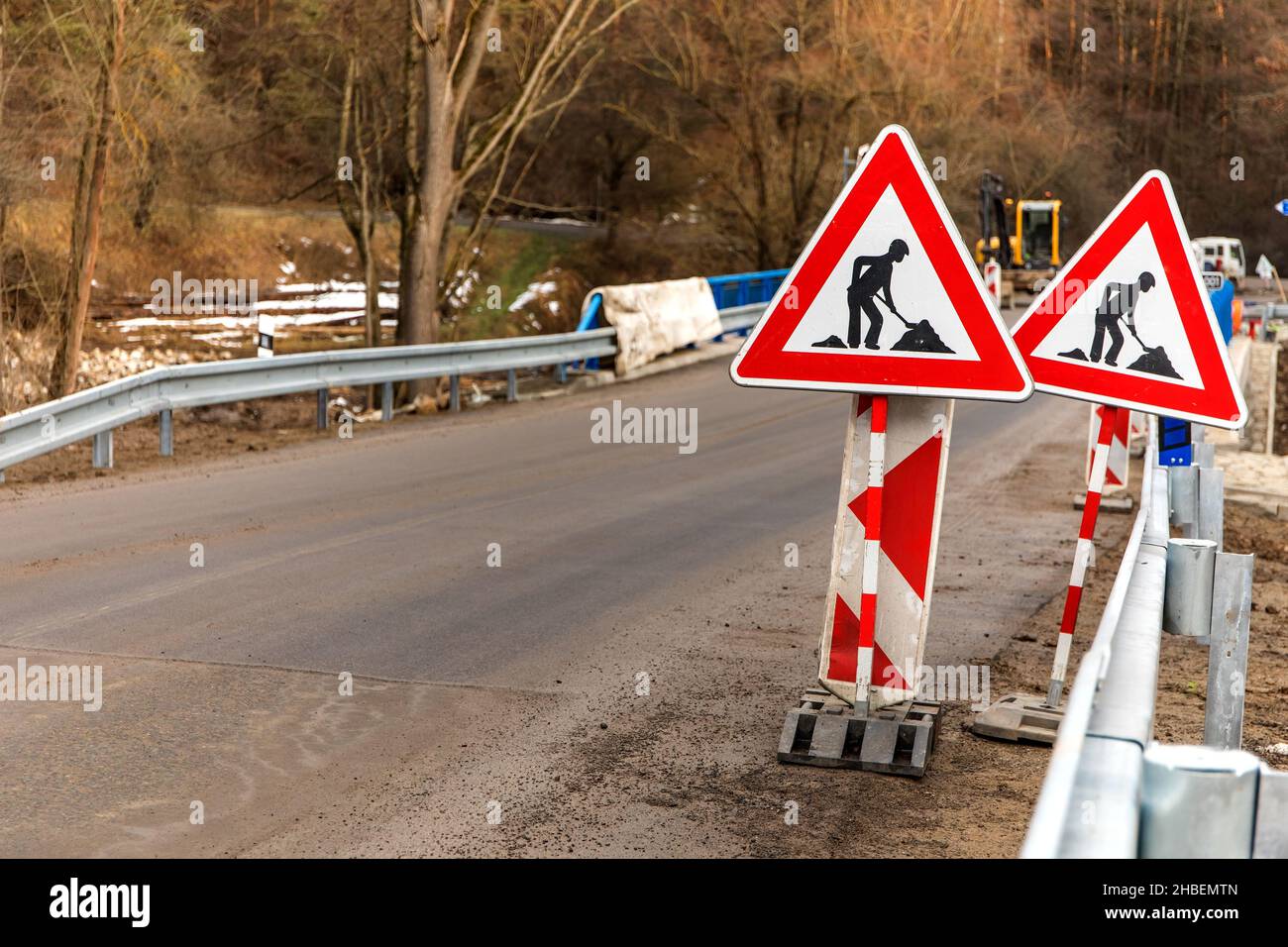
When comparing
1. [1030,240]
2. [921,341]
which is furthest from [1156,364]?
[1030,240]

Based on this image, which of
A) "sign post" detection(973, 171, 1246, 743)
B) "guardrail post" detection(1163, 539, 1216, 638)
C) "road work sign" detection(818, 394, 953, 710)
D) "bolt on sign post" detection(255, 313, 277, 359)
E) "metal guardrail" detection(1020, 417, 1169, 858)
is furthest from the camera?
"bolt on sign post" detection(255, 313, 277, 359)

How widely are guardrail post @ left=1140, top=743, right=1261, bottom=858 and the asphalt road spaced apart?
2683 millimetres

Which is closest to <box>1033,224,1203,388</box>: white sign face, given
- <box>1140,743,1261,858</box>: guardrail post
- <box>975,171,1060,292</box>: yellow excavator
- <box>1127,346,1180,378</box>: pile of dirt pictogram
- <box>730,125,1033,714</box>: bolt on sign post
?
<box>1127,346,1180,378</box>: pile of dirt pictogram

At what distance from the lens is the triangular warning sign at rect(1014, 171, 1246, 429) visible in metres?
6.28

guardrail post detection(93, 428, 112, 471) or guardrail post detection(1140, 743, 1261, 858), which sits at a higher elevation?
guardrail post detection(93, 428, 112, 471)

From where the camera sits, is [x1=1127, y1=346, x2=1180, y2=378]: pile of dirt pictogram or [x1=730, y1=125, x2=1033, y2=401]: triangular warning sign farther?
[x1=1127, y1=346, x2=1180, y2=378]: pile of dirt pictogram

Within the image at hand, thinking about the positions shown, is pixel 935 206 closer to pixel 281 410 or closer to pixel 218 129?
pixel 281 410

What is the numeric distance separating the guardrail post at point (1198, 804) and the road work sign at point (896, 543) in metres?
3.30

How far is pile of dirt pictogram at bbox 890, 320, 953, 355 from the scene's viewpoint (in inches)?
223

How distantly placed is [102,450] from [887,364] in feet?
30.8

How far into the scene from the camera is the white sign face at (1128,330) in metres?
6.31

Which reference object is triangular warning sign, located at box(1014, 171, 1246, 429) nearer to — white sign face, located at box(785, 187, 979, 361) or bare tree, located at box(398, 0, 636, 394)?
white sign face, located at box(785, 187, 979, 361)

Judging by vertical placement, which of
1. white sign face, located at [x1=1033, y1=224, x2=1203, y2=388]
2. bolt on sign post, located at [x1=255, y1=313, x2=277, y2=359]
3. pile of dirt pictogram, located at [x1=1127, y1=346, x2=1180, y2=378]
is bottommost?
pile of dirt pictogram, located at [x1=1127, y1=346, x2=1180, y2=378]

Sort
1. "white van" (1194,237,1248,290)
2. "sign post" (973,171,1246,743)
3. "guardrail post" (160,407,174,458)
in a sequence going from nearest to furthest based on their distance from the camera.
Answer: "sign post" (973,171,1246,743) < "guardrail post" (160,407,174,458) < "white van" (1194,237,1248,290)
